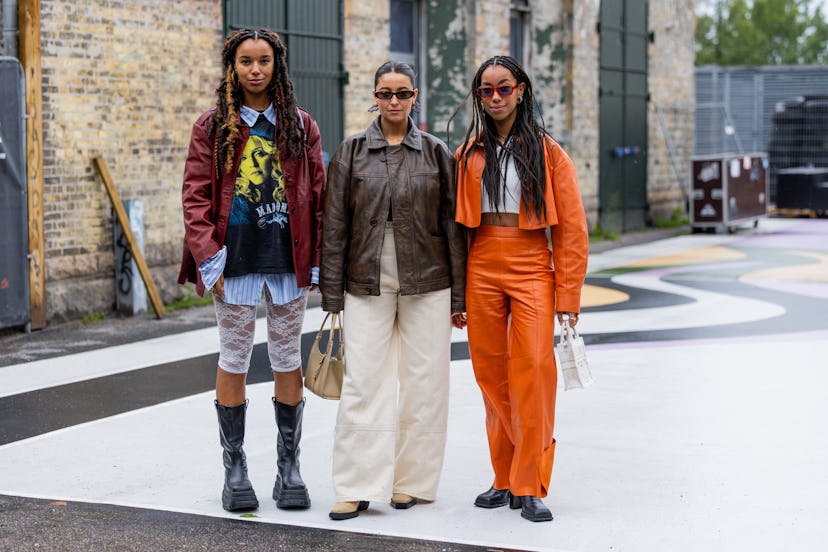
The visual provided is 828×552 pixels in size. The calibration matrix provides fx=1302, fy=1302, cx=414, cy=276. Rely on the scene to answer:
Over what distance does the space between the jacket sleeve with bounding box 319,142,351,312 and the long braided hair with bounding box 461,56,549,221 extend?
0.52 meters

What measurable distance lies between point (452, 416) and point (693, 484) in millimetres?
1848

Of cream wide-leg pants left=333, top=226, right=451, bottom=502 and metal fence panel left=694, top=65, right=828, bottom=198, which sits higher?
metal fence panel left=694, top=65, right=828, bottom=198

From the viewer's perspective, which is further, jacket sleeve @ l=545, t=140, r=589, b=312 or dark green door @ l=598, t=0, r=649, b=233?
dark green door @ l=598, t=0, r=649, b=233

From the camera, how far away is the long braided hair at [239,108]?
17.8 ft

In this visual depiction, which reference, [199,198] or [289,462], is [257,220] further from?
[289,462]

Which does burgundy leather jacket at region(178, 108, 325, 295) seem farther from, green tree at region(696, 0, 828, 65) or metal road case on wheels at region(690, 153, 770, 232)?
green tree at region(696, 0, 828, 65)

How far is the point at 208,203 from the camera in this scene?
17.8 ft

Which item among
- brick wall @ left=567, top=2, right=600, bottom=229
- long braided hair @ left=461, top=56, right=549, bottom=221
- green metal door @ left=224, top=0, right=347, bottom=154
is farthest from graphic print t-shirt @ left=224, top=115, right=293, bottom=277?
brick wall @ left=567, top=2, right=600, bottom=229

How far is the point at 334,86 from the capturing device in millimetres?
14648

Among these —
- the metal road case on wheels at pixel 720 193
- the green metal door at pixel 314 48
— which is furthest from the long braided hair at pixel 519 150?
the metal road case on wheels at pixel 720 193

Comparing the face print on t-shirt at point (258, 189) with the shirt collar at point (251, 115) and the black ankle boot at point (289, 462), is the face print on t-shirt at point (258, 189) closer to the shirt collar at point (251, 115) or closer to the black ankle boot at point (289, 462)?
the shirt collar at point (251, 115)

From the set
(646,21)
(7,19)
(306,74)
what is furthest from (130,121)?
(646,21)

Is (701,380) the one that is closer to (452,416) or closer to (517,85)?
(452,416)

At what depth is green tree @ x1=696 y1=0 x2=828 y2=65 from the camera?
63.6m
